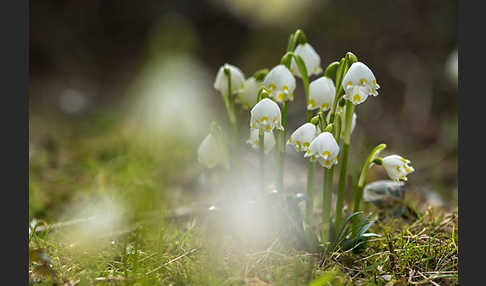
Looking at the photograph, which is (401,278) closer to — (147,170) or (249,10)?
(147,170)

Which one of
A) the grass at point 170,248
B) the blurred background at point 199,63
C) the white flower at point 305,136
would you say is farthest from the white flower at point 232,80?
the blurred background at point 199,63

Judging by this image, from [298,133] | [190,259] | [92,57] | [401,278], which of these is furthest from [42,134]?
[401,278]

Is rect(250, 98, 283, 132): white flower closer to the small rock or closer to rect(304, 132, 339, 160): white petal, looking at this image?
rect(304, 132, 339, 160): white petal

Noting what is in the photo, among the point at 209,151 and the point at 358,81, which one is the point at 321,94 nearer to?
the point at 358,81

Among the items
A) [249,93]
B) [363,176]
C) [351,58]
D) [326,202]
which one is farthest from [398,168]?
[249,93]

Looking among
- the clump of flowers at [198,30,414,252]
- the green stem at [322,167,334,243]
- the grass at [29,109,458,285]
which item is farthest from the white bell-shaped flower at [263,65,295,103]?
the grass at [29,109,458,285]

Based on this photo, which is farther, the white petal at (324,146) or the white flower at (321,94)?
the white flower at (321,94)

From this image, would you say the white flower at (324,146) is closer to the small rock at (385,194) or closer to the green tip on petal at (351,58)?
the green tip on petal at (351,58)
